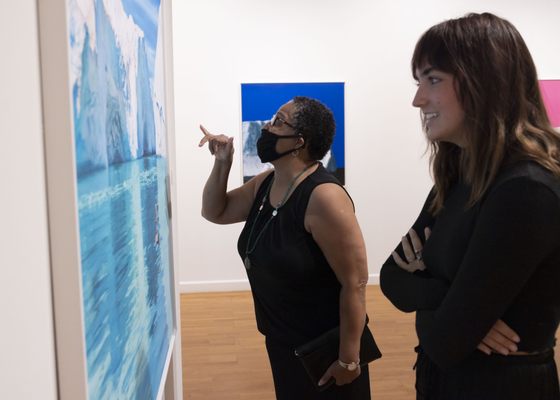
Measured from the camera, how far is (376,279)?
5.55 metres

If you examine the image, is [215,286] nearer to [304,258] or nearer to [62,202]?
[304,258]

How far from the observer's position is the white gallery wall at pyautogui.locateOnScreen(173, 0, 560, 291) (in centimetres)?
512

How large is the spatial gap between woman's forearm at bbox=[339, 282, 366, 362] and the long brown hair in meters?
0.67

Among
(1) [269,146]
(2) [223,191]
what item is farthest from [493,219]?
(2) [223,191]

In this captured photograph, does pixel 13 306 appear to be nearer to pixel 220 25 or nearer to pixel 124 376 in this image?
pixel 124 376

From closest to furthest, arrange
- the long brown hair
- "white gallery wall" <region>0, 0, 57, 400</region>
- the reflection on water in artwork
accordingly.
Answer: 1. "white gallery wall" <region>0, 0, 57, 400</region>
2. the reflection on water in artwork
3. the long brown hair

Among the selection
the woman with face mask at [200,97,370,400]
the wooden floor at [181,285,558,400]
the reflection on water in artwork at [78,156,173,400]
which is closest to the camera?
the reflection on water in artwork at [78,156,173,400]

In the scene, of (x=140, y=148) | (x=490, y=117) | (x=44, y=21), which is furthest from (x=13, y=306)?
(x=490, y=117)

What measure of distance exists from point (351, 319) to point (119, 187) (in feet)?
3.61

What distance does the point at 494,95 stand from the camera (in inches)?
45.3

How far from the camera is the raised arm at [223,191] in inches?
88.0

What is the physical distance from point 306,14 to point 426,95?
14.2ft

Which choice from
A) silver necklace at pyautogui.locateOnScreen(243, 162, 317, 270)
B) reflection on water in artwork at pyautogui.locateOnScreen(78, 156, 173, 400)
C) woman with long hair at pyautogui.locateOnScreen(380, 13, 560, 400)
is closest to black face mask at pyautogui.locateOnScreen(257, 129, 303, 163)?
silver necklace at pyautogui.locateOnScreen(243, 162, 317, 270)

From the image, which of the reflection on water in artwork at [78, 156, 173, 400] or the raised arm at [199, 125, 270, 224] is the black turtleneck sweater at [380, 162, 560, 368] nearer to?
the reflection on water in artwork at [78, 156, 173, 400]
